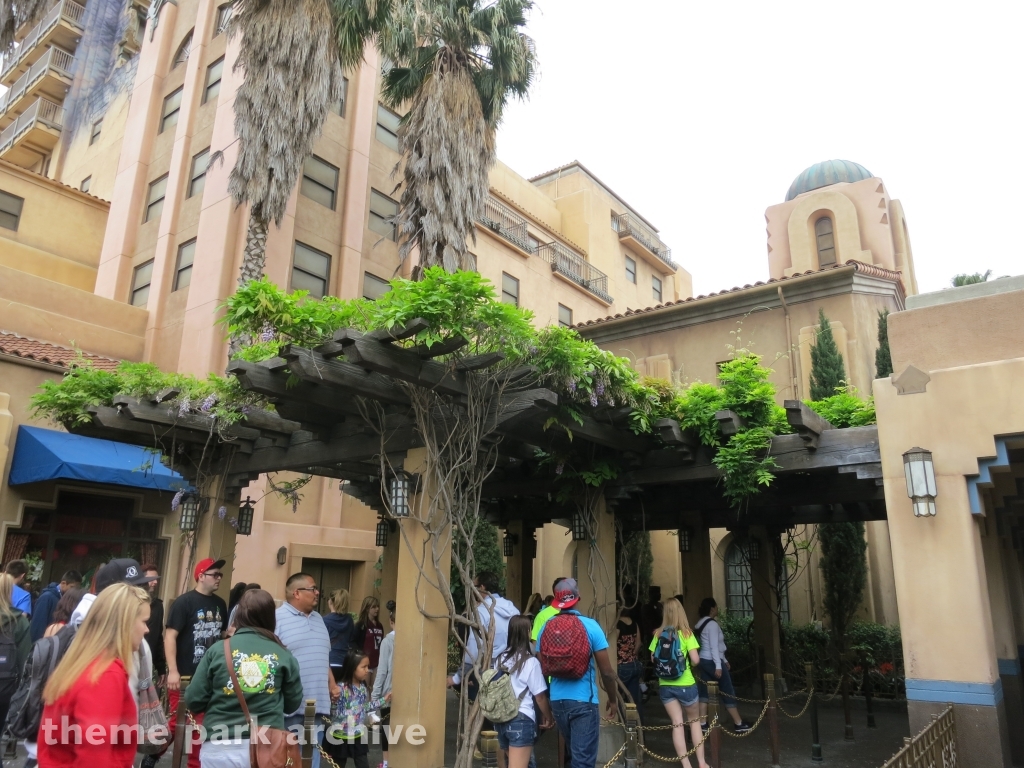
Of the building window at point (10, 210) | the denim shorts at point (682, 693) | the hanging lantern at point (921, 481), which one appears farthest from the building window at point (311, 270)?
the hanging lantern at point (921, 481)

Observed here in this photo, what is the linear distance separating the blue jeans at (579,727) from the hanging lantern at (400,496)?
2599mm

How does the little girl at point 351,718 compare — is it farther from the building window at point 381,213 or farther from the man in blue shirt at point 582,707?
the building window at point 381,213

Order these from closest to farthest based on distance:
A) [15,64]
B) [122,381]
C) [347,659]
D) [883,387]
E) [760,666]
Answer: [347,659] → [883,387] → [122,381] → [760,666] → [15,64]

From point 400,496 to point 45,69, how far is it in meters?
28.9

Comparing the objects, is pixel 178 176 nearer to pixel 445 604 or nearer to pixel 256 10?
pixel 256 10

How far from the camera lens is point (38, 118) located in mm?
27359

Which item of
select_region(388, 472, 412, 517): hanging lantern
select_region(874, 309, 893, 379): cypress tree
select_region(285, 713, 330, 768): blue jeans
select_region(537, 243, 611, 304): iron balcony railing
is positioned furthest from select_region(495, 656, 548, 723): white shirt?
select_region(537, 243, 611, 304): iron balcony railing

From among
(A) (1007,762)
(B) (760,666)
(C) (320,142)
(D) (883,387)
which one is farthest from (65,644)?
(C) (320,142)

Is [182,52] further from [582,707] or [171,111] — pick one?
[582,707]

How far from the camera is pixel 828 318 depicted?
18766 mm

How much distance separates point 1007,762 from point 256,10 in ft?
54.8

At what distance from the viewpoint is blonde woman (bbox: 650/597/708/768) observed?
7.93m

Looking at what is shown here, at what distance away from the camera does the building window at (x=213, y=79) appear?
19734 millimetres

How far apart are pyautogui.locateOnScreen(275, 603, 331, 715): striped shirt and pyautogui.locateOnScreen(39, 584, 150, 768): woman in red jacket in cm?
224
